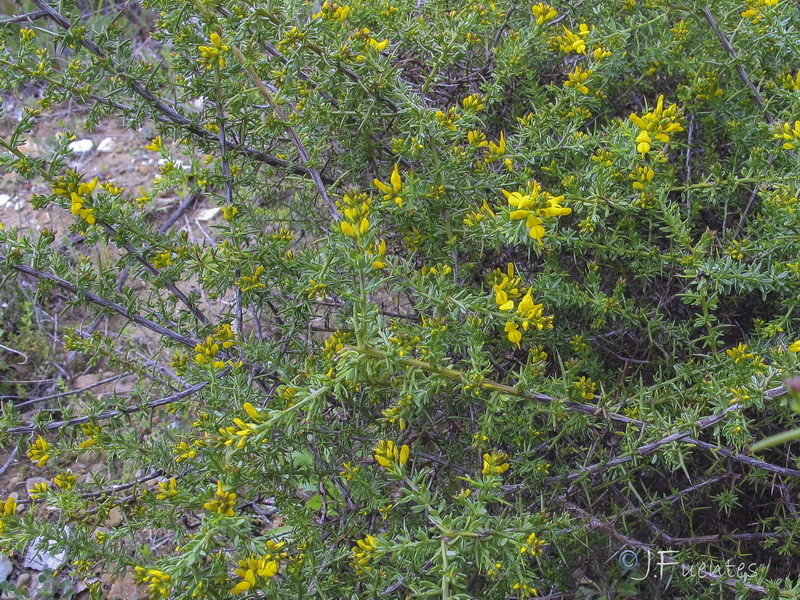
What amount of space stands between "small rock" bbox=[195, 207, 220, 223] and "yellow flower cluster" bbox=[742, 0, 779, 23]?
3082 mm

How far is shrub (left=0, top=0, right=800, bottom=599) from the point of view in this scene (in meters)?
1.71

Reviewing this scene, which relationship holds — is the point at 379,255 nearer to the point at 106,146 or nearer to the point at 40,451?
the point at 40,451

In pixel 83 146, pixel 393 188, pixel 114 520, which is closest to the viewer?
pixel 393 188

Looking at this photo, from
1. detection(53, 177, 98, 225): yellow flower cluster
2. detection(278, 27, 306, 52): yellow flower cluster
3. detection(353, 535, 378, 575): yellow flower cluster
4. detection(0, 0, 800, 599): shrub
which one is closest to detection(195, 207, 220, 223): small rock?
detection(0, 0, 800, 599): shrub

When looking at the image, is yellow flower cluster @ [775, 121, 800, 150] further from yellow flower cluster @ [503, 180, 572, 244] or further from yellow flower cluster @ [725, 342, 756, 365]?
yellow flower cluster @ [503, 180, 572, 244]

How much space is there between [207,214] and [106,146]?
45.3 inches

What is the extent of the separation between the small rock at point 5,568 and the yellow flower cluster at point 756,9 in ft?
11.2

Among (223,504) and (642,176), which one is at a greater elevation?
(642,176)

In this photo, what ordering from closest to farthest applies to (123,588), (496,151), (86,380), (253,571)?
(253,571) → (496,151) → (123,588) → (86,380)

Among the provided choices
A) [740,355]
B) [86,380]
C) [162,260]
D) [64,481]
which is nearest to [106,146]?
[86,380]

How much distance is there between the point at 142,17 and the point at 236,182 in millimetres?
3728

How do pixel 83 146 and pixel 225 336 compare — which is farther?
pixel 83 146

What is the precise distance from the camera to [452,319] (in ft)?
6.28

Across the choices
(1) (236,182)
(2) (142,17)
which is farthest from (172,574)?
(2) (142,17)
